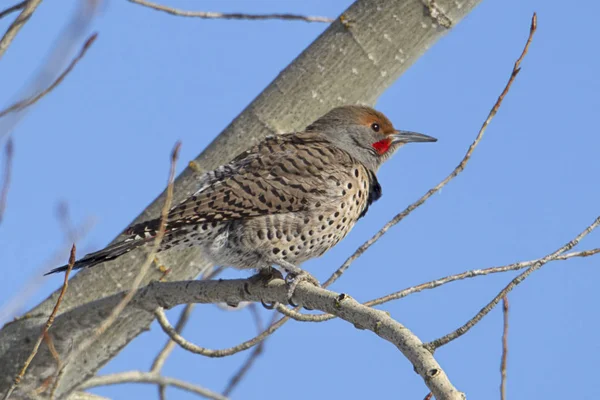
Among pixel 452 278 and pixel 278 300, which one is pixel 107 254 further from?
pixel 452 278

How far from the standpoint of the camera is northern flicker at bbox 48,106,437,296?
14.6ft

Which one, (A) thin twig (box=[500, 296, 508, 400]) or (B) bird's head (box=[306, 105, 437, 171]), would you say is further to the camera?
(B) bird's head (box=[306, 105, 437, 171])

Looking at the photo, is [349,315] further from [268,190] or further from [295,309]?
[268,190]

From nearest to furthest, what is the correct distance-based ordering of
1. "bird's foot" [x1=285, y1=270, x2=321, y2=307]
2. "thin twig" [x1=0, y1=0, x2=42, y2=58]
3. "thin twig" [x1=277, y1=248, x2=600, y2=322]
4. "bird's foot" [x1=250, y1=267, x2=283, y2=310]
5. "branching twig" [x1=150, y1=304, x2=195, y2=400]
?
"thin twig" [x1=0, y1=0, x2=42, y2=58], "thin twig" [x1=277, y1=248, x2=600, y2=322], "bird's foot" [x1=285, y1=270, x2=321, y2=307], "bird's foot" [x1=250, y1=267, x2=283, y2=310], "branching twig" [x1=150, y1=304, x2=195, y2=400]

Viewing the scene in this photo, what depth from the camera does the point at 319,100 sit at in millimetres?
4980

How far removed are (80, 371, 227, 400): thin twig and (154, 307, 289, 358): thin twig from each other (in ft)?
2.31

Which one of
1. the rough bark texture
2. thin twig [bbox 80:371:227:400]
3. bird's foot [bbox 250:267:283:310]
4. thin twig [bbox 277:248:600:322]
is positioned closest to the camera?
thin twig [bbox 277:248:600:322]

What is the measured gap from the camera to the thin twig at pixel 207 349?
4.12m

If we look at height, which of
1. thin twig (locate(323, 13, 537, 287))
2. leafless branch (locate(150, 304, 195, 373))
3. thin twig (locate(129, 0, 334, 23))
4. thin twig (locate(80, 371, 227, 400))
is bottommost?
thin twig (locate(80, 371, 227, 400))

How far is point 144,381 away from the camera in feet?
17.1

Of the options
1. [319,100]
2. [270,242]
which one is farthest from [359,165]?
[270,242]

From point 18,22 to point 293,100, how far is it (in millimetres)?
1765

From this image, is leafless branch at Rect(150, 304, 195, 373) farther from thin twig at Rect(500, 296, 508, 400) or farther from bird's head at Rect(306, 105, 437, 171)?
thin twig at Rect(500, 296, 508, 400)

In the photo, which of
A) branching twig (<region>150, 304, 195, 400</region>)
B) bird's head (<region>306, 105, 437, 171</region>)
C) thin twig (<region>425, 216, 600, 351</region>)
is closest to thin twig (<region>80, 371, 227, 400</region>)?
branching twig (<region>150, 304, 195, 400</region>)
